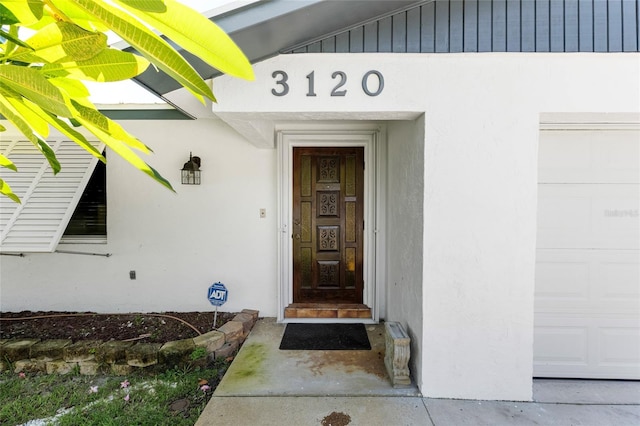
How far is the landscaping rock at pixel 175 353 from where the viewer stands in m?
2.83

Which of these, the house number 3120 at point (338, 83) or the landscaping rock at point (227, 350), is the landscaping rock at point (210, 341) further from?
the house number 3120 at point (338, 83)

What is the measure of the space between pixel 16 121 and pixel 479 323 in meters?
2.66

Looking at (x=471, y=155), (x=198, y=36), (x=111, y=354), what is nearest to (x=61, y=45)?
(x=198, y=36)

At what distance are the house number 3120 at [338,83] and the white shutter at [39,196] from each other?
2.72 m

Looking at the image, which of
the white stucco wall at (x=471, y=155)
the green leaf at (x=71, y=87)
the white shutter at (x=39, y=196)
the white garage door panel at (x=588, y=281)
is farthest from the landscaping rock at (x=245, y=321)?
the green leaf at (x=71, y=87)

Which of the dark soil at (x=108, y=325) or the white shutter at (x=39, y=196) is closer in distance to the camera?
the white shutter at (x=39, y=196)

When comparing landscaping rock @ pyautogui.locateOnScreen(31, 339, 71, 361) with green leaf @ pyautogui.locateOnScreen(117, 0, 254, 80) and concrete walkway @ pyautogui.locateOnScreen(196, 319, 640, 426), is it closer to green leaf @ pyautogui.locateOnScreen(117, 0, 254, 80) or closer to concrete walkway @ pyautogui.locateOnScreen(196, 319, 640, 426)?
concrete walkway @ pyautogui.locateOnScreen(196, 319, 640, 426)

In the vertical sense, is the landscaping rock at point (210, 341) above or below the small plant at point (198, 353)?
above

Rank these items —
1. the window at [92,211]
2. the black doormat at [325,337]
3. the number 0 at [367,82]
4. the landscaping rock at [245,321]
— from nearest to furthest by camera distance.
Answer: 1. the number 0 at [367,82]
2. the black doormat at [325,337]
3. the landscaping rock at [245,321]
4. the window at [92,211]

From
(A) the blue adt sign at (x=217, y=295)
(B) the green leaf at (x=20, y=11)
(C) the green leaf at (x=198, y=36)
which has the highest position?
(B) the green leaf at (x=20, y=11)

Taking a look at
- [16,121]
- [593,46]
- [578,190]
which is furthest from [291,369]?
[593,46]

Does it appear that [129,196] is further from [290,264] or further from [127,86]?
[290,264]

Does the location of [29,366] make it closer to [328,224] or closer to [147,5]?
[328,224]

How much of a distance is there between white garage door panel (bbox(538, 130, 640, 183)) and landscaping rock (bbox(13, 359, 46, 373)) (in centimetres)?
484
